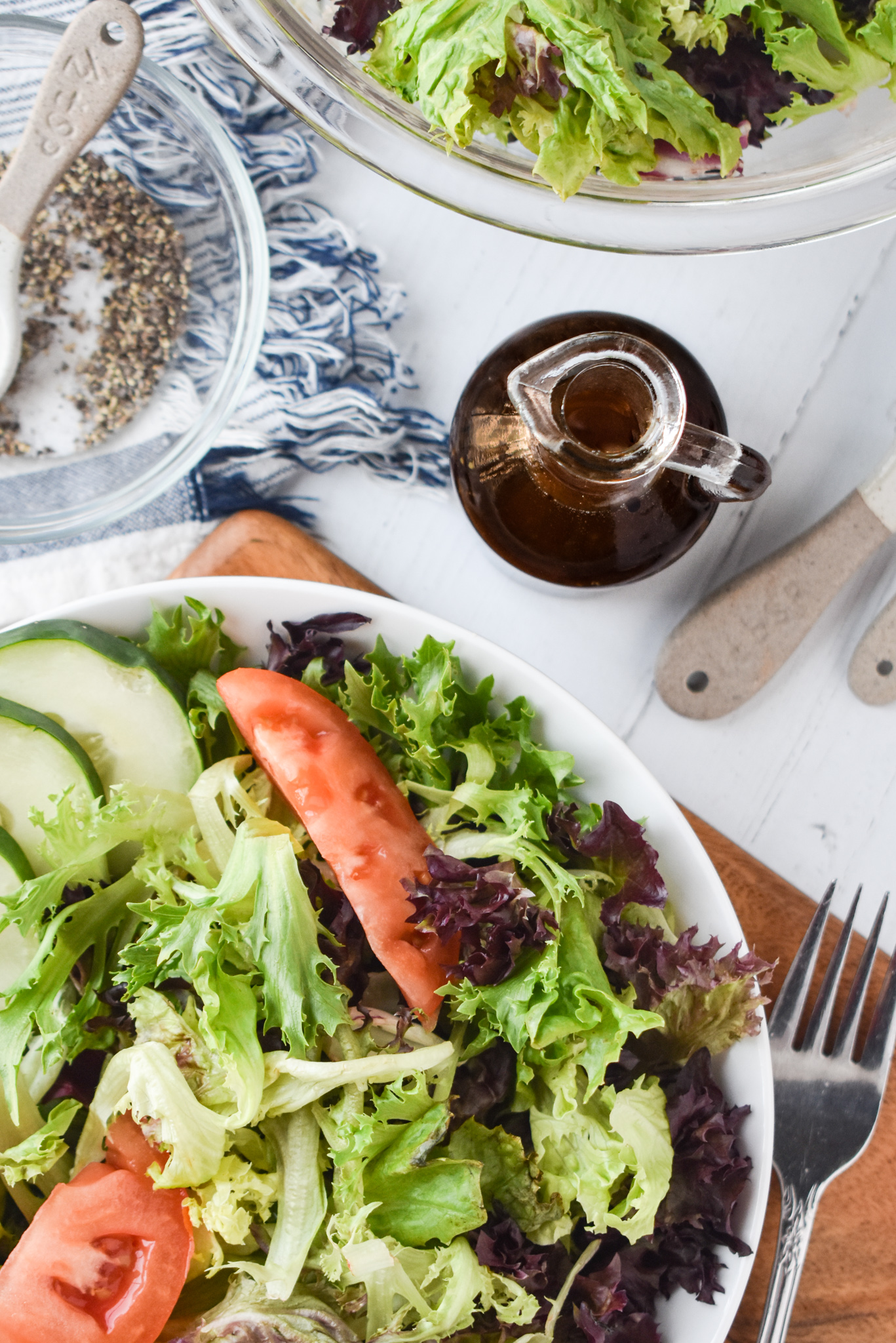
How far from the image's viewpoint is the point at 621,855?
3.89 ft

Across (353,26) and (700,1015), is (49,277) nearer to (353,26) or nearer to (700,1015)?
(353,26)

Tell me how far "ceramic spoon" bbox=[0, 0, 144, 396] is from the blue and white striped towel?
18cm

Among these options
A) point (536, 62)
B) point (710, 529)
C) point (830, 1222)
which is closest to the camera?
point (536, 62)

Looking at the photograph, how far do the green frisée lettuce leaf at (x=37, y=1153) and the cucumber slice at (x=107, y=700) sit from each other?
357mm

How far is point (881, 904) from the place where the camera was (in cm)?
141

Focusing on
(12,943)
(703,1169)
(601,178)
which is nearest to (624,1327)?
(703,1169)

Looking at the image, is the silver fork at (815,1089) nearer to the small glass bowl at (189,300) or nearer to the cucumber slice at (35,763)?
the cucumber slice at (35,763)

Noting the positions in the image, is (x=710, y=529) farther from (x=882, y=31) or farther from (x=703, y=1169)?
(x=703, y=1169)

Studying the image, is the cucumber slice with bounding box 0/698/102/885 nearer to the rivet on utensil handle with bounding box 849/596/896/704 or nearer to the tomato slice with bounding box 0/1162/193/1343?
the tomato slice with bounding box 0/1162/193/1343

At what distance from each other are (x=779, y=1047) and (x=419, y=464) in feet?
2.92

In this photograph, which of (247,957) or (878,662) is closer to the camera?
(247,957)

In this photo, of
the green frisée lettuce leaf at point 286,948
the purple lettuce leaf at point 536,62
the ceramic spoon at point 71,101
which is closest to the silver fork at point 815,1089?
the green frisée lettuce leaf at point 286,948

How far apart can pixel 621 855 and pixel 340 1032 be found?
0.35 metres

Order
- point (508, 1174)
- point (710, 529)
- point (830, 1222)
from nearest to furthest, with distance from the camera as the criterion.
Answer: point (508, 1174) → point (830, 1222) → point (710, 529)
